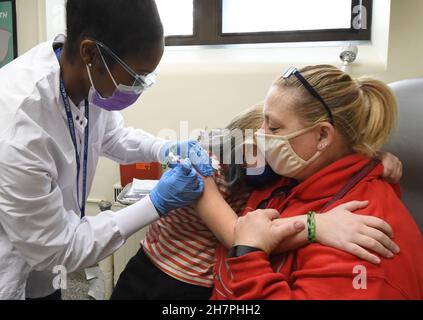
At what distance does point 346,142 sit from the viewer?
113 centimetres

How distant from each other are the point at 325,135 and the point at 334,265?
386mm

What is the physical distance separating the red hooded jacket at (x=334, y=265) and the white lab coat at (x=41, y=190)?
394 millimetres

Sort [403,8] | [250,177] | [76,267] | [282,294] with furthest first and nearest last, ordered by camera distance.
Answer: [403,8] < [250,177] < [76,267] < [282,294]

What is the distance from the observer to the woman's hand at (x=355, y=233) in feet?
2.88

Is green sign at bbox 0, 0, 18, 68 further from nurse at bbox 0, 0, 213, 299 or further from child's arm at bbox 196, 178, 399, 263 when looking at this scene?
child's arm at bbox 196, 178, 399, 263

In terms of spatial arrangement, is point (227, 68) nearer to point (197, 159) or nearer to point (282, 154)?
point (197, 159)

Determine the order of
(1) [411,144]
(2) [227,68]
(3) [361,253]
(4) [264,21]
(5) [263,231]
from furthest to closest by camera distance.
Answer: (4) [264,21], (2) [227,68], (1) [411,144], (5) [263,231], (3) [361,253]

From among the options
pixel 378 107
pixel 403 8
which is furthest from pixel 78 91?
pixel 403 8

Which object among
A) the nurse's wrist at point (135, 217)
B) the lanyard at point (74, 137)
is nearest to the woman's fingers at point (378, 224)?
the nurse's wrist at point (135, 217)

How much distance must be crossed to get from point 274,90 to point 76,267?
78cm

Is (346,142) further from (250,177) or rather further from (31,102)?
(31,102)

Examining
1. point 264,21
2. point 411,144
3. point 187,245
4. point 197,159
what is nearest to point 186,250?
point 187,245

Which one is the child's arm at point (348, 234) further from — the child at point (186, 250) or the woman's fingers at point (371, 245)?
the child at point (186, 250)

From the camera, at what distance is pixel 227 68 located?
243cm
